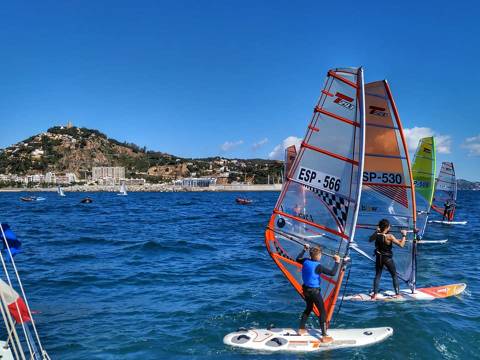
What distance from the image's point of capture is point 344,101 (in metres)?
10.3

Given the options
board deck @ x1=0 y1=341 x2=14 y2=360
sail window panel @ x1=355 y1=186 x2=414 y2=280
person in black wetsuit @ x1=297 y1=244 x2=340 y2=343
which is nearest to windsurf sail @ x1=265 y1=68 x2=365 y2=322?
person in black wetsuit @ x1=297 y1=244 x2=340 y2=343

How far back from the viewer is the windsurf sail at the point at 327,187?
10.1m

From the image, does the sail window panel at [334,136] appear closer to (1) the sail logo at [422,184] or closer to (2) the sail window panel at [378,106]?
(2) the sail window panel at [378,106]

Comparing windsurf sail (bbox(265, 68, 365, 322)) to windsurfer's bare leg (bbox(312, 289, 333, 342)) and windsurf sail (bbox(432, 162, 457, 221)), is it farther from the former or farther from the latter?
windsurf sail (bbox(432, 162, 457, 221))

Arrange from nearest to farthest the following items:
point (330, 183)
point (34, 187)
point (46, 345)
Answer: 1. point (46, 345)
2. point (330, 183)
3. point (34, 187)

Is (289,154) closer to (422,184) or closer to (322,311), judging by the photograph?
(422,184)

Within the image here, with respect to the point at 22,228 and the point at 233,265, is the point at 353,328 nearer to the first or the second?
the point at 233,265

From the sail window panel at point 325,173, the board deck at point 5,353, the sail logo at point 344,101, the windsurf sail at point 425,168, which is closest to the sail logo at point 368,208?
the sail window panel at point 325,173

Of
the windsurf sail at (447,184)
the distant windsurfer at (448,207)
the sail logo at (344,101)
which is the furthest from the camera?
the distant windsurfer at (448,207)

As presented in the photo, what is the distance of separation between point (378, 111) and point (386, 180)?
216cm

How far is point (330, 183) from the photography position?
10453mm

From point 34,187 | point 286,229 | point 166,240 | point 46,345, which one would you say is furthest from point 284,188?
point 34,187

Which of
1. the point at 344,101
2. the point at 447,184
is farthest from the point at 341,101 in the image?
the point at 447,184

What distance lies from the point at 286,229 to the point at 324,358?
3272mm
